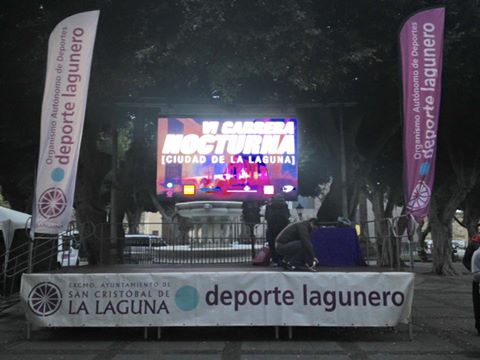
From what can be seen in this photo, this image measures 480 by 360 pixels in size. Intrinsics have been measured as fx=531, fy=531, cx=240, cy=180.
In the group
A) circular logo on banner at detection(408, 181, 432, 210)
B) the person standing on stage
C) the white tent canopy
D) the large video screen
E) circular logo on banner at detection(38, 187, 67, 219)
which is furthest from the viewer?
the white tent canopy

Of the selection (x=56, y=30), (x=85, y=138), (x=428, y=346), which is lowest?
(x=428, y=346)

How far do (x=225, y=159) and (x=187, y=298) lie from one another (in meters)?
4.66

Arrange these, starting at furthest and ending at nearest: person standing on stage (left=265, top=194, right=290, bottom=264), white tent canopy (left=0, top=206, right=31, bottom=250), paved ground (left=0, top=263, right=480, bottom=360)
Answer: white tent canopy (left=0, top=206, right=31, bottom=250) < person standing on stage (left=265, top=194, right=290, bottom=264) < paved ground (left=0, top=263, right=480, bottom=360)

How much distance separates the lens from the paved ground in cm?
789

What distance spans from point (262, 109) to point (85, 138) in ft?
18.0

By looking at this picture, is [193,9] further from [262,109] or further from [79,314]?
[79,314]

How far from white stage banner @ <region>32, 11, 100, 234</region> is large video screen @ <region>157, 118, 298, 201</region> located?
3483 mm

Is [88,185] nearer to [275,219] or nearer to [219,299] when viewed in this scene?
[275,219]

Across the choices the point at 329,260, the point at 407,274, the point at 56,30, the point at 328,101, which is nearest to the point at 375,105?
the point at 328,101

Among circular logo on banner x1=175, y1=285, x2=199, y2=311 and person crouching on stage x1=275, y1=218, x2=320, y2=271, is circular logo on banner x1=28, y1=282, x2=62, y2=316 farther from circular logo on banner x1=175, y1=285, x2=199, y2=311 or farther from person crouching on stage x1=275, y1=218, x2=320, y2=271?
person crouching on stage x1=275, y1=218, x2=320, y2=271

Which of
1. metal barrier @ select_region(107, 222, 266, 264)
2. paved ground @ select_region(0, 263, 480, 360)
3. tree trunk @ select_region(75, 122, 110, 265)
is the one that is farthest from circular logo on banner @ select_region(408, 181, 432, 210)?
tree trunk @ select_region(75, 122, 110, 265)

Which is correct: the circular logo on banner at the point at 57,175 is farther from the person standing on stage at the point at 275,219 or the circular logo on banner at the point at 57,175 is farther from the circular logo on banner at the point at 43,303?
the person standing on stage at the point at 275,219

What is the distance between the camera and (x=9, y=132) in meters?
14.7

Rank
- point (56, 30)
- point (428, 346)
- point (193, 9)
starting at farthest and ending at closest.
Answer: point (193, 9) < point (56, 30) < point (428, 346)
